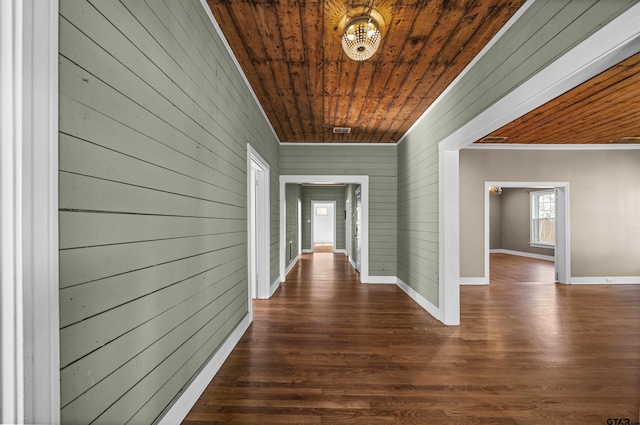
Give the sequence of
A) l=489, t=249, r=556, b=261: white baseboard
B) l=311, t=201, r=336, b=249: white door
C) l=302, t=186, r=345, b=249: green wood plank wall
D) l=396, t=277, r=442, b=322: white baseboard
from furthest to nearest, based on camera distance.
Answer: l=311, t=201, r=336, b=249: white door
l=302, t=186, r=345, b=249: green wood plank wall
l=489, t=249, r=556, b=261: white baseboard
l=396, t=277, r=442, b=322: white baseboard

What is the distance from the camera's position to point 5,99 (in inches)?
29.0

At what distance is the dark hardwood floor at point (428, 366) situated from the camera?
186 centimetres

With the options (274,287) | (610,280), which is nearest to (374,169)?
(274,287)

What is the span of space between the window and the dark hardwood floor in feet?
16.3

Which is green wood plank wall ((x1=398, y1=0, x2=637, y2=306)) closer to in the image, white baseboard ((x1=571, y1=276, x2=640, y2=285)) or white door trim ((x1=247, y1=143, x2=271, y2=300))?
white door trim ((x1=247, y1=143, x2=271, y2=300))

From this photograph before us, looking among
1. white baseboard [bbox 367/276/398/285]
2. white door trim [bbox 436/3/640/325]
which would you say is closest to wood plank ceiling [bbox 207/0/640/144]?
white door trim [bbox 436/3/640/325]

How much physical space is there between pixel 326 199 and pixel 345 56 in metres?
8.25

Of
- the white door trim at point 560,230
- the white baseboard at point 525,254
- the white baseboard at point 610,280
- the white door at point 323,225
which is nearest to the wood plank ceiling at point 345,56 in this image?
the white door trim at point 560,230

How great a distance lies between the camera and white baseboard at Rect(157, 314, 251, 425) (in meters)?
1.62

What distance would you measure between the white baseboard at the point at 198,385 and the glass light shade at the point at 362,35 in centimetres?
258

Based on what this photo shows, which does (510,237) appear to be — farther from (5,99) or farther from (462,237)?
(5,99)

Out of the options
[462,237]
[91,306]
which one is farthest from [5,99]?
[462,237]

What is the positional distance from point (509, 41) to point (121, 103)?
2569 millimetres

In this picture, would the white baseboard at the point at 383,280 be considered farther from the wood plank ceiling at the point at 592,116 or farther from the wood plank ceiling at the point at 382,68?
the wood plank ceiling at the point at 592,116
